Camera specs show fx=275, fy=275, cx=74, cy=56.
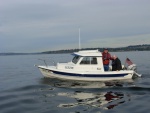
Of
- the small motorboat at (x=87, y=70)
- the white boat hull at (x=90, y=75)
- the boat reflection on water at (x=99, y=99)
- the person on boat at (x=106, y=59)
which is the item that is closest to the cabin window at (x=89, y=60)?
the small motorboat at (x=87, y=70)

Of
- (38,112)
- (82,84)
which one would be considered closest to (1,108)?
(38,112)

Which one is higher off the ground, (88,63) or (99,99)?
(88,63)

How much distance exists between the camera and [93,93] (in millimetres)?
17859

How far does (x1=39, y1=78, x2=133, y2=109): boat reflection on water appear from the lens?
48.3 feet

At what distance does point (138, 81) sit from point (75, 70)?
5441 millimetres

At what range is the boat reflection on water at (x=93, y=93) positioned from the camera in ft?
48.3

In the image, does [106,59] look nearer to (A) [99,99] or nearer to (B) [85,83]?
(B) [85,83]

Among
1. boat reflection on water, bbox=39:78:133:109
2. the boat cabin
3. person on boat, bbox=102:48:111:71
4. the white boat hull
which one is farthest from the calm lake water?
Result: person on boat, bbox=102:48:111:71

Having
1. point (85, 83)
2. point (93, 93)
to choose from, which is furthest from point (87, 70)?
point (93, 93)

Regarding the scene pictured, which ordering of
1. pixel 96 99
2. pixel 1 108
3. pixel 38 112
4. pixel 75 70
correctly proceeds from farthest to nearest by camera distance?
pixel 75 70 → pixel 96 99 → pixel 1 108 → pixel 38 112

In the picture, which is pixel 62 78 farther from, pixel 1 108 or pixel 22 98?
pixel 1 108

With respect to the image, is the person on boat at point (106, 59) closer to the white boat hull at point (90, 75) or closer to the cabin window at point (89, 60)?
the white boat hull at point (90, 75)

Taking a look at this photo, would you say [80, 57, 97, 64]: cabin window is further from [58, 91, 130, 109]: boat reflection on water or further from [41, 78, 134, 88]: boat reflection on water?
[58, 91, 130, 109]: boat reflection on water

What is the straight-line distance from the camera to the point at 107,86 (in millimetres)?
20453
